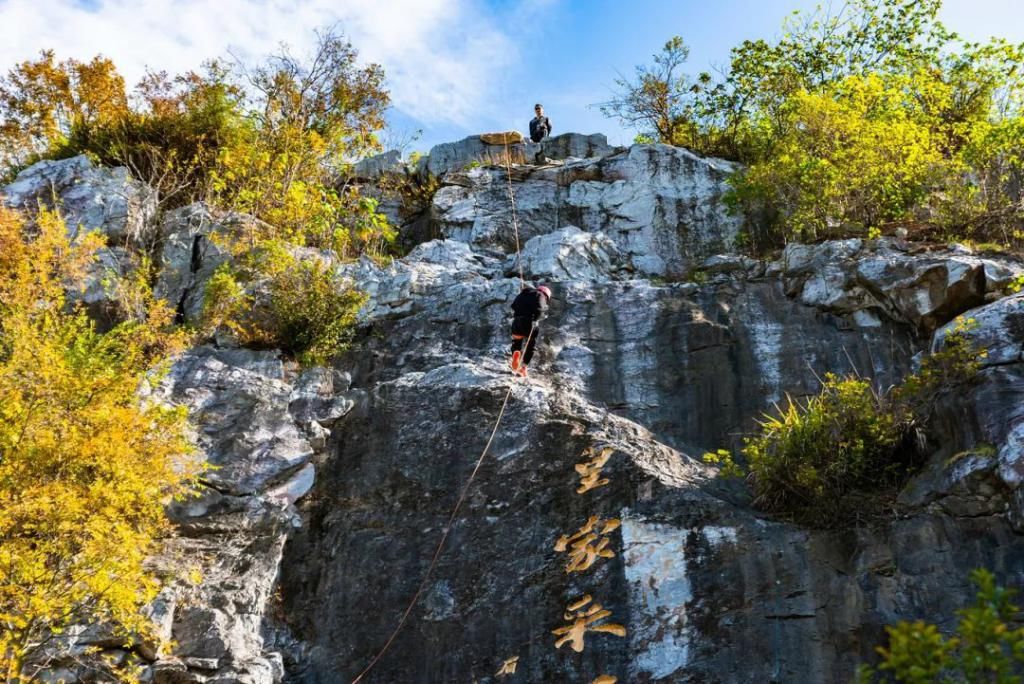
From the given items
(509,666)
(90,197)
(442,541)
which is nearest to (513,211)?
(90,197)

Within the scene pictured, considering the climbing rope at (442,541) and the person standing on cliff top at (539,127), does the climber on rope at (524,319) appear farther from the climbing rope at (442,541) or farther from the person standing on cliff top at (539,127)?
the person standing on cliff top at (539,127)

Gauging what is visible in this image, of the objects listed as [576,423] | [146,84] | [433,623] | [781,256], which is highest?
[146,84]

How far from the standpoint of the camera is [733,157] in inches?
774

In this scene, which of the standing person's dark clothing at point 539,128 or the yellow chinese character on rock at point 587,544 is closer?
the yellow chinese character on rock at point 587,544

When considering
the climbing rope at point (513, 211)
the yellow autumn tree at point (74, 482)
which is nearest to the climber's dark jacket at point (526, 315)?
the climbing rope at point (513, 211)

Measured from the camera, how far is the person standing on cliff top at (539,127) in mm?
22062

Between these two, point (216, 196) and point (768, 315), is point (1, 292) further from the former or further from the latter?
point (768, 315)

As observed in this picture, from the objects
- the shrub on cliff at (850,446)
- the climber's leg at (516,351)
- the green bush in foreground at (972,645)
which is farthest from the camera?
the climber's leg at (516,351)

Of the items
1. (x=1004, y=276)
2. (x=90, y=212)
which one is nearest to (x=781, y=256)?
(x=1004, y=276)

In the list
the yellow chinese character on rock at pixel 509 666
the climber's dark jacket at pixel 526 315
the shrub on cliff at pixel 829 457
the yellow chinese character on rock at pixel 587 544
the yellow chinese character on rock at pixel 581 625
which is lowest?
the yellow chinese character on rock at pixel 509 666

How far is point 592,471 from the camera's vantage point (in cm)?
1130

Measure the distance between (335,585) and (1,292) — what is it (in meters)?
6.52

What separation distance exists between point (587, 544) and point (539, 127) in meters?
13.4

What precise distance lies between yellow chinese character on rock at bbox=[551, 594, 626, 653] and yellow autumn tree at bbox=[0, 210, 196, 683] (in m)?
4.14
